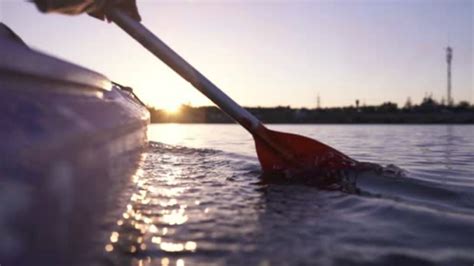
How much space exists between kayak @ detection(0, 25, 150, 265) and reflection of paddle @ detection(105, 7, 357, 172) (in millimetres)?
2457

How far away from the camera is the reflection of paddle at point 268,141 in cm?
558

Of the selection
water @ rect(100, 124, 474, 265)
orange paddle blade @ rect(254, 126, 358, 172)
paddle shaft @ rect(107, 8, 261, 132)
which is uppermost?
paddle shaft @ rect(107, 8, 261, 132)

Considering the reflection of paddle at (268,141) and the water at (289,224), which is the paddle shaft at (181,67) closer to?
the reflection of paddle at (268,141)

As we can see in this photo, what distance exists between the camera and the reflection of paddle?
220 inches

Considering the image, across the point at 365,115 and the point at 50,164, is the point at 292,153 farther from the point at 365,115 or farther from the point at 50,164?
the point at 365,115

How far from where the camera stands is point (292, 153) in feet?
19.6

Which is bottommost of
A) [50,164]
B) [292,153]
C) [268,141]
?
[292,153]

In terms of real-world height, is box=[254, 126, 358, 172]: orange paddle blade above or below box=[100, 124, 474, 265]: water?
above

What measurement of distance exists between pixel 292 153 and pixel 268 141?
32 centimetres

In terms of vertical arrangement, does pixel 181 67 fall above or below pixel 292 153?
above

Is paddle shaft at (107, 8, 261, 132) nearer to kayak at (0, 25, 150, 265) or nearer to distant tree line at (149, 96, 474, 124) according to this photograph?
kayak at (0, 25, 150, 265)

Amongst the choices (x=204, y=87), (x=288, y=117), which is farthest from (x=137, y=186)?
(x=288, y=117)

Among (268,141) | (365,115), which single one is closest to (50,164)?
(268,141)

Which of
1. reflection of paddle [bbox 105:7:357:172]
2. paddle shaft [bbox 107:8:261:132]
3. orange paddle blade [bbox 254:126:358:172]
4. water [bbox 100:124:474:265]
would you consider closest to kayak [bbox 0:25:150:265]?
water [bbox 100:124:474:265]
